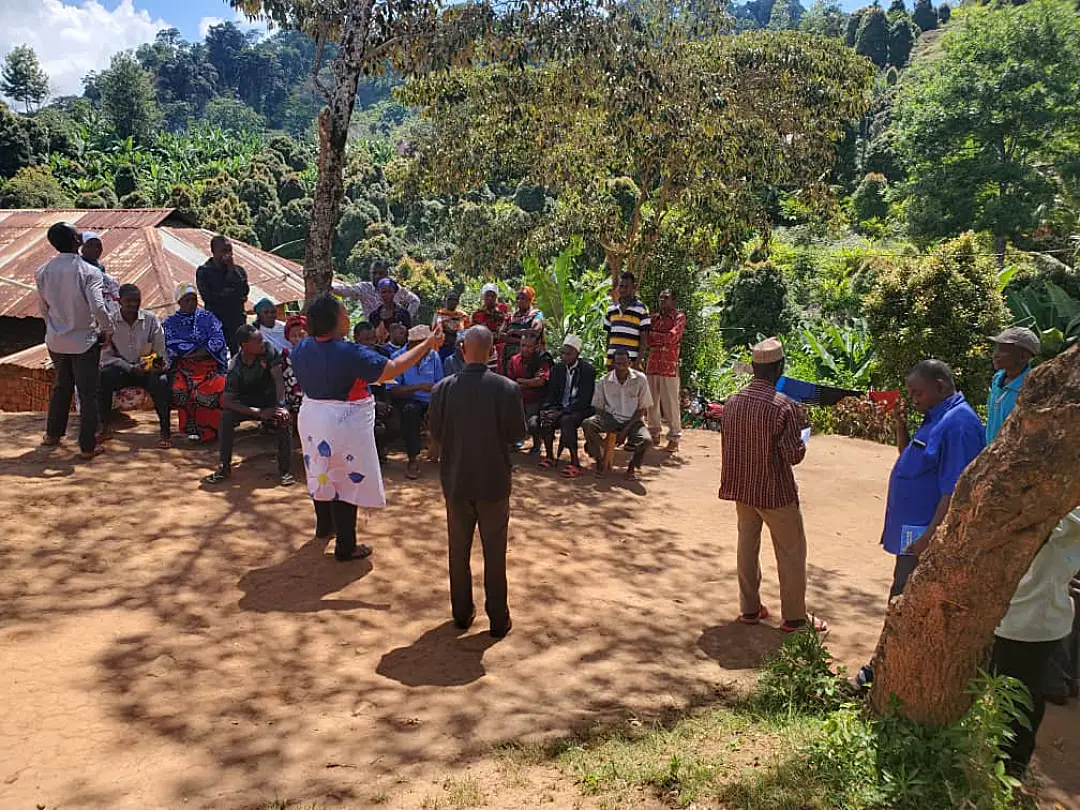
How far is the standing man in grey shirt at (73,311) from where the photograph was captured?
6.61 metres

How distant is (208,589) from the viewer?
17.5ft

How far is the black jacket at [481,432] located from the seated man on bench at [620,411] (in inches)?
156

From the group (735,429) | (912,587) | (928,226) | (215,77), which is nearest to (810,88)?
(735,429)

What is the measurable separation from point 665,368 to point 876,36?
3159 inches

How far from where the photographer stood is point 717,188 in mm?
11492

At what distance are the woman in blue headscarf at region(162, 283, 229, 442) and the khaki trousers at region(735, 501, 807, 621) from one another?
4924 mm

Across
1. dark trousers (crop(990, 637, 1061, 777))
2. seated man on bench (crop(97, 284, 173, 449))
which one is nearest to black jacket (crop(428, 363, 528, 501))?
dark trousers (crop(990, 637, 1061, 777))

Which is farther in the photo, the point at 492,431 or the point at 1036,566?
the point at 492,431

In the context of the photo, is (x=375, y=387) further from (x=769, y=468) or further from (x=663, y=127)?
(x=663, y=127)

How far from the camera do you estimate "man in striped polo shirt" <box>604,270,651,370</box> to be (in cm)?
939

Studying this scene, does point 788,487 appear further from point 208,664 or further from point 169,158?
point 169,158

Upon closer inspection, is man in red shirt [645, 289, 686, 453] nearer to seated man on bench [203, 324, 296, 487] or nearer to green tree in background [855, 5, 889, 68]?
seated man on bench [203, 324, 296, 487]

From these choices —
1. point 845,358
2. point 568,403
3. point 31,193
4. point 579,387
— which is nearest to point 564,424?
point 568,403

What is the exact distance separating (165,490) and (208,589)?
5.90 feet
